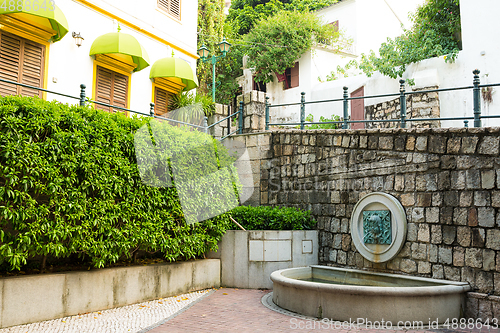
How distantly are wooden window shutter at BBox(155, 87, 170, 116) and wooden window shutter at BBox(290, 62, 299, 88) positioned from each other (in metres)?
9.17

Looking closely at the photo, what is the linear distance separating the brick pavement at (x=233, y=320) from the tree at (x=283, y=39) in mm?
14927

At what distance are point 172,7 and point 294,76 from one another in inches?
346

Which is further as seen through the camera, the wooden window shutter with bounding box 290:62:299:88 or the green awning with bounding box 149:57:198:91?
the wooden window shutter with bounding box 290:62:299:88

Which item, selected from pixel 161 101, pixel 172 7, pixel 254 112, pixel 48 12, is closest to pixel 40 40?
pixel 48 12

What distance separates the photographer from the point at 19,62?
8438 mm

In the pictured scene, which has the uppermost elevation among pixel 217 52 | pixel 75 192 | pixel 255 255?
pixel 217 52

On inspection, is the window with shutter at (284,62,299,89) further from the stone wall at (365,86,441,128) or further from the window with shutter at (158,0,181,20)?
the window with shutter at (158,0,181,20)

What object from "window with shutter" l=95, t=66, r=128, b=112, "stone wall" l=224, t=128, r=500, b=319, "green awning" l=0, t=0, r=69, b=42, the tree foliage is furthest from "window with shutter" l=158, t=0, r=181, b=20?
the tree foliage

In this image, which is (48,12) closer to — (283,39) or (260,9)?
(283,39)

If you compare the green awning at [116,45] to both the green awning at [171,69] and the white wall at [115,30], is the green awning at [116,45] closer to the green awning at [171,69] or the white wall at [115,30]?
the white wall at [115,30]

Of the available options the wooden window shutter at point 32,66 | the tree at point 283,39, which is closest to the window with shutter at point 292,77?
the tree at point 283,39

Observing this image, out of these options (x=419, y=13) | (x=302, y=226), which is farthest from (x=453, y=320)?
(x=419, y=13)

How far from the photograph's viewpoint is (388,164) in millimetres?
7207

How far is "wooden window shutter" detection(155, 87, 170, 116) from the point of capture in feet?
38.7
